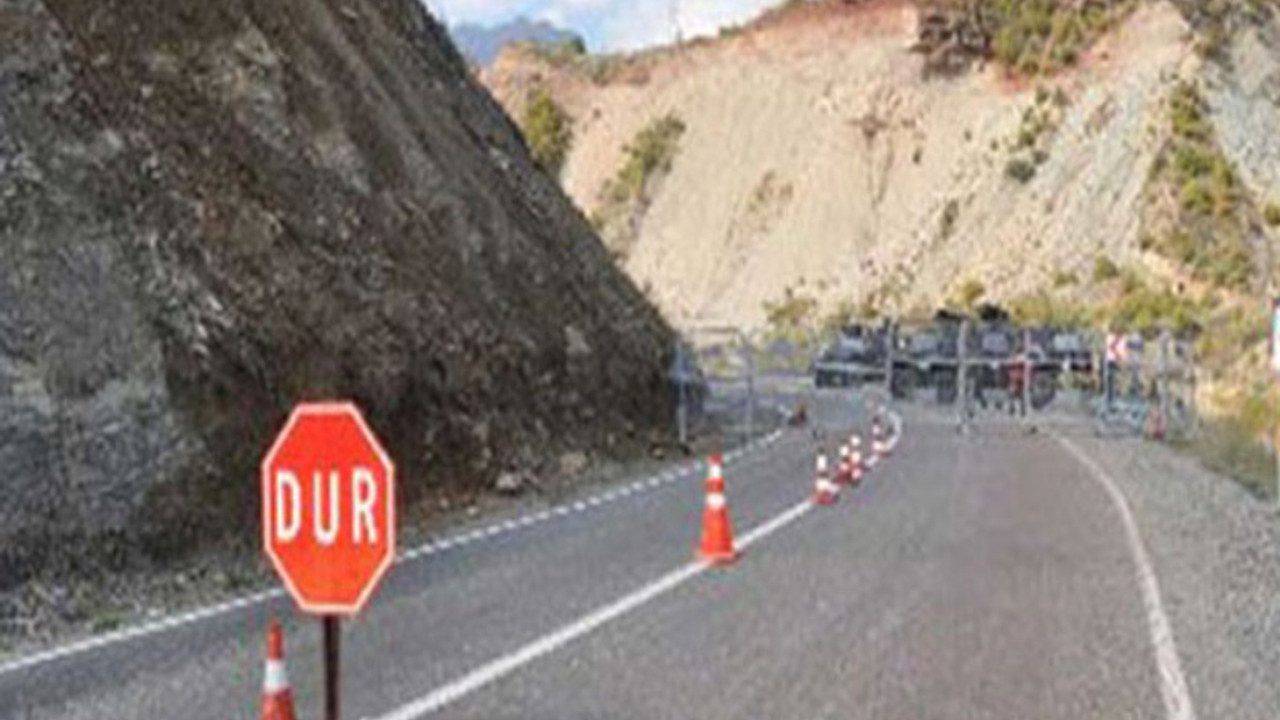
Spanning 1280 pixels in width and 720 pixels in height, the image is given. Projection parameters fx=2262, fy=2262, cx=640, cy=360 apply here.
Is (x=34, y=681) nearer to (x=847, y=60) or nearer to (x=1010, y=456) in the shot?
(x=1010, y=456)

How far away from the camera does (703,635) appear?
12742 mm

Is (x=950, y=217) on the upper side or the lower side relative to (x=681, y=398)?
upper

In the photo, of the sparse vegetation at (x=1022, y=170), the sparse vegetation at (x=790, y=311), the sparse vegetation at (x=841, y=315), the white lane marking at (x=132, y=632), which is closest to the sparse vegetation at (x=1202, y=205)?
the sparse vegetation at (x=1022, y=170)

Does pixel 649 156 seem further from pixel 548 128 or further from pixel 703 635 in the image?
pixel 703 635

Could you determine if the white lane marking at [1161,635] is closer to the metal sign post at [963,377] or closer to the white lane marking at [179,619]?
the white lane marking at [179,619]

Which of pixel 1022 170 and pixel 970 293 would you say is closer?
pixel 970 293

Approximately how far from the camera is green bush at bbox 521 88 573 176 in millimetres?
103750

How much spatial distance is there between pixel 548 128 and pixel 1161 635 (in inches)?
3654

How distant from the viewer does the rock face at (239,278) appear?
16516 mm

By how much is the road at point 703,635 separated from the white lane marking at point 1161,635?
0.08 meters

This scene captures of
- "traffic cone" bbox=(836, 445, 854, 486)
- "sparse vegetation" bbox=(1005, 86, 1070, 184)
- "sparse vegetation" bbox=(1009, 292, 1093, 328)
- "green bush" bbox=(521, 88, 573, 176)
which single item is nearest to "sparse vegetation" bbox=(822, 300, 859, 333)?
"sparse vegetation" bbox=(1005, 86, 1070, 184)

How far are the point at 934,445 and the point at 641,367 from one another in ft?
15.2

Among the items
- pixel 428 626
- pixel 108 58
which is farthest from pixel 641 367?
pixel 428 626

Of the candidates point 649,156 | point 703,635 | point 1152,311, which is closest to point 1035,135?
point 1152,311
